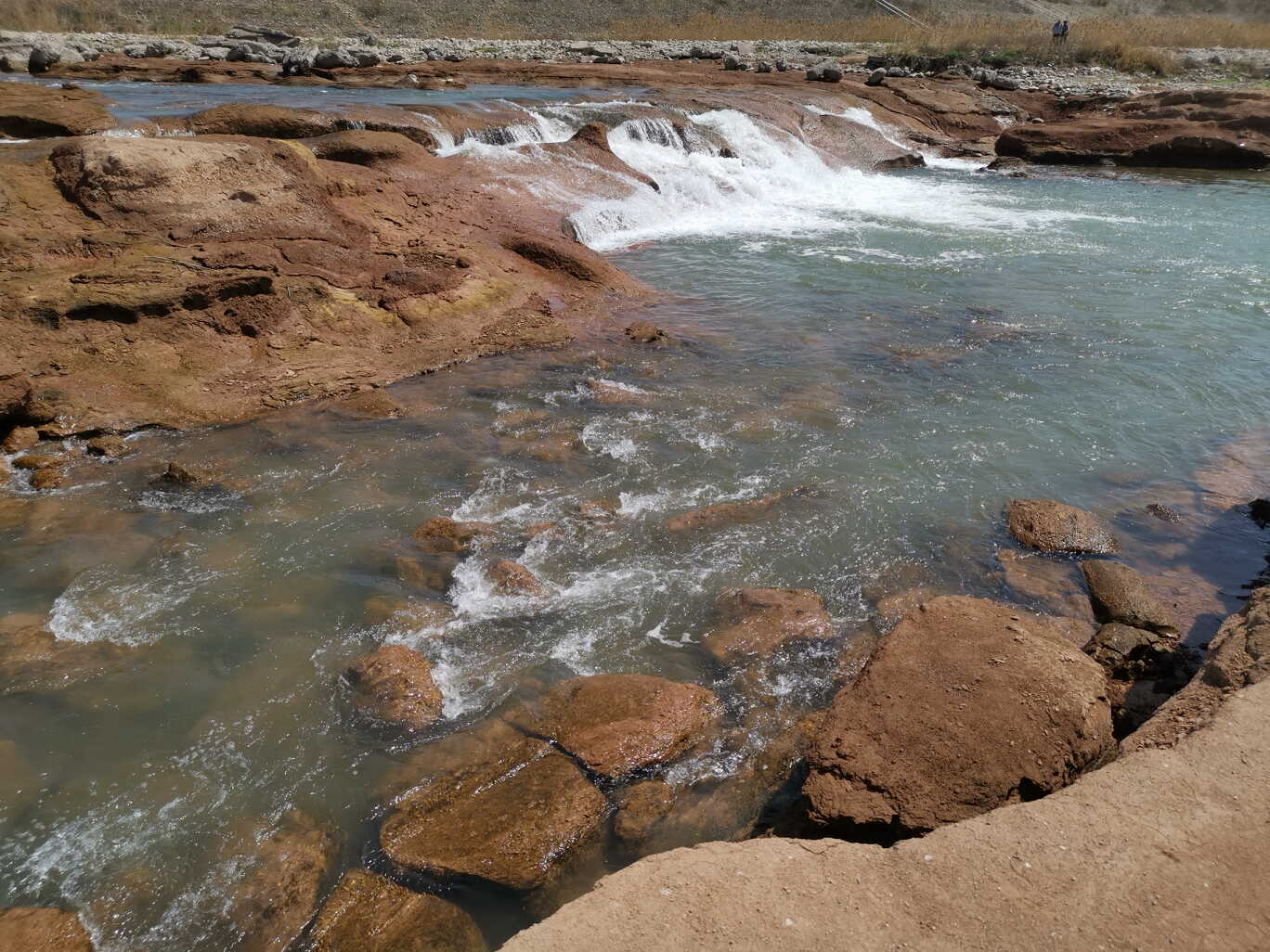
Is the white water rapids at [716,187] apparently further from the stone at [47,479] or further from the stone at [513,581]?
the stone at [513,581]

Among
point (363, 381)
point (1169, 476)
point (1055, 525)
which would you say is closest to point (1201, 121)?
Answer: point (1169, 476)

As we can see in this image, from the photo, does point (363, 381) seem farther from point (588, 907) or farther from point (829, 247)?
point (829, 247)

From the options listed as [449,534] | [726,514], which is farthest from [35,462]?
[726,514]

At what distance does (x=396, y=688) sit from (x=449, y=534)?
1.32 meters

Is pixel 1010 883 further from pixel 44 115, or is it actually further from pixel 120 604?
pixel 44 115

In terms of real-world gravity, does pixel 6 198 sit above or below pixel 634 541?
above

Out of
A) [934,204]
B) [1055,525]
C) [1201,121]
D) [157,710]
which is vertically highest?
[1201,121]

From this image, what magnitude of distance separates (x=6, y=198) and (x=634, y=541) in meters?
6.38

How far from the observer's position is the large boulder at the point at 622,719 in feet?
11.9

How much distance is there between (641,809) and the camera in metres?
3.40

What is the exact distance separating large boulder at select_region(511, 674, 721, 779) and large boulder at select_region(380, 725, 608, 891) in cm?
11

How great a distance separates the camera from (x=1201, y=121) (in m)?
20.0

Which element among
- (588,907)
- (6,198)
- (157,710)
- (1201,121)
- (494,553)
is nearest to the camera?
(588,907)

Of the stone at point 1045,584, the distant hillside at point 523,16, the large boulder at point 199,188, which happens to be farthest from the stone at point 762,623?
the distant hillside at point 523,16
